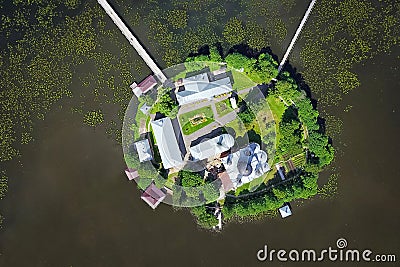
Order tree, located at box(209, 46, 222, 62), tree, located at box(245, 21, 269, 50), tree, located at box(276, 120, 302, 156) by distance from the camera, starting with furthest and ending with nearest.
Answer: tree, located at box(245, 21, 269, 50), tree, located at box(209, 46, 222, 62), tree, located at box(276, 120, 302, 156)

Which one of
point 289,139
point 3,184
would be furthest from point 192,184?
point 3,184

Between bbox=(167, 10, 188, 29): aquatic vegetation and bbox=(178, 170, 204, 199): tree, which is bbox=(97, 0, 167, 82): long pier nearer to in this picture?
bbox=(167, 10, 188, 29): aquatic vegetation

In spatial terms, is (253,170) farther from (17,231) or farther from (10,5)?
(10,5)

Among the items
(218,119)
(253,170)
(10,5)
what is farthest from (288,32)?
(10,5)

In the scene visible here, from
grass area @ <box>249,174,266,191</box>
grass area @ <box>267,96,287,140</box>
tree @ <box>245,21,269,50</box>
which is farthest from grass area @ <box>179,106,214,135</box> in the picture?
tree @ <box>245,21,269,50</box>

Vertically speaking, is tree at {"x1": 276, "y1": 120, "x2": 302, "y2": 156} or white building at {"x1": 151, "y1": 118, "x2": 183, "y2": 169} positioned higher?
white building at {"x1": 151, "y1": 118, "x2": 183, "y2": 169}

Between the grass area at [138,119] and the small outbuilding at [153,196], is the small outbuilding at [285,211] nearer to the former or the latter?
the small outbuilding at [153,196]

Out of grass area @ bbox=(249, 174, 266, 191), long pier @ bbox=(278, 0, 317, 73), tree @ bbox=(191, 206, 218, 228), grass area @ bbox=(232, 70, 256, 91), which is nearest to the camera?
tree @ bbox=(191, 206, 218, 228)

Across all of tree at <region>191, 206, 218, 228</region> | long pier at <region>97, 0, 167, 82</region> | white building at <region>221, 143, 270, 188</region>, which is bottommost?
tree at <region>191, 206, 218, 228</region>
